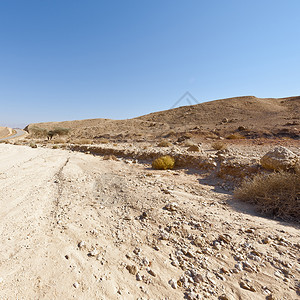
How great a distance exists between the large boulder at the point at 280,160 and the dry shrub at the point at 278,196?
1.02 meters

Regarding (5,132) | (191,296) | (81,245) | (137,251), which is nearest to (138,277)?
(137,251)

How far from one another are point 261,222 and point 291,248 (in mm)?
684

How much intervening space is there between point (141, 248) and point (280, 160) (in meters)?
4.67

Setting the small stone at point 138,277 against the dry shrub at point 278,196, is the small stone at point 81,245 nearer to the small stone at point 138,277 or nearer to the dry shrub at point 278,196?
the small stone at point 138,277

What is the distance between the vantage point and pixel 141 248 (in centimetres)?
237

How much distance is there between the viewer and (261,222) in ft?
9.93

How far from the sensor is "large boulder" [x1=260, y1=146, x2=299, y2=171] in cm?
Result: 462

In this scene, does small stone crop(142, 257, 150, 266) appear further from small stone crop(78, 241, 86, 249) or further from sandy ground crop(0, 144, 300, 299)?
small stone crop(78, 241, 86, 249)

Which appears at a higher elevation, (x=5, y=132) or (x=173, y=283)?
(x=5, y=132)

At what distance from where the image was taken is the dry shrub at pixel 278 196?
327 centimetres

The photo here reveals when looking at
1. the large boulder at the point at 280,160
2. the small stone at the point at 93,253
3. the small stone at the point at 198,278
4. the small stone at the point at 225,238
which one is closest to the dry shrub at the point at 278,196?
the large boulder at the point at 280,160

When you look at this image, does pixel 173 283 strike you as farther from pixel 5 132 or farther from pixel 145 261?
pixel 5 132

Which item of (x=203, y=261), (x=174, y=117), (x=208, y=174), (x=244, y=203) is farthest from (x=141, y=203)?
(x=174, y=117)

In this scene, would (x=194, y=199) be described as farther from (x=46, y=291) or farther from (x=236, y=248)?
(x=46, y=291)
